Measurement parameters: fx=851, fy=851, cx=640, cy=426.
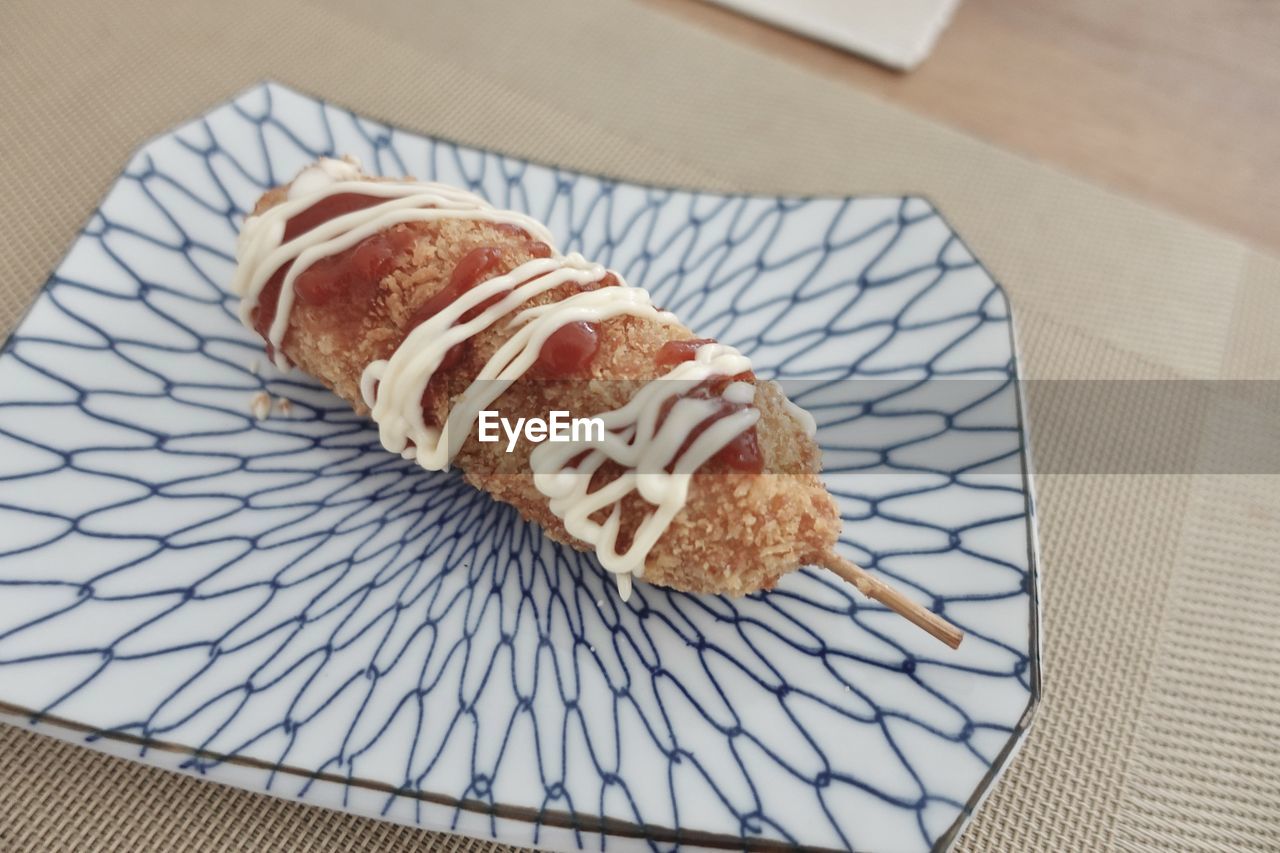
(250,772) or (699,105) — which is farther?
(699,105)

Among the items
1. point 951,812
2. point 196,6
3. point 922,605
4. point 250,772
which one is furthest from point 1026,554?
point 196,6

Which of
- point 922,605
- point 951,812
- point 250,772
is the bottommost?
point 250,772

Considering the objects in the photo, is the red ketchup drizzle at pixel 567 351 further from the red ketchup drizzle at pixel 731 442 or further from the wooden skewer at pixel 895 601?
the wooden skewer at pixel 895 601

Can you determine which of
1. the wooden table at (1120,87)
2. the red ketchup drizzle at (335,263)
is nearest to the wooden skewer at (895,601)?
the red ketchup drizzle at (335,263)

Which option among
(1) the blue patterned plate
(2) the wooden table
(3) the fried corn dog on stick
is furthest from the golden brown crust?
(2) the wooden table

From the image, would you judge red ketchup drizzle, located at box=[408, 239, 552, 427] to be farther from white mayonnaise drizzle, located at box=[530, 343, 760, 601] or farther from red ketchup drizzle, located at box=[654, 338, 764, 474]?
red ketchup drizzle, located at box=[654, 338, 764, 474]

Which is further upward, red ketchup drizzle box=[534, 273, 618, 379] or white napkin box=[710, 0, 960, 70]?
white napkin box=[710, 0, 960, 70]

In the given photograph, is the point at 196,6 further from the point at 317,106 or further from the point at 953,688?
the point at 953,688
